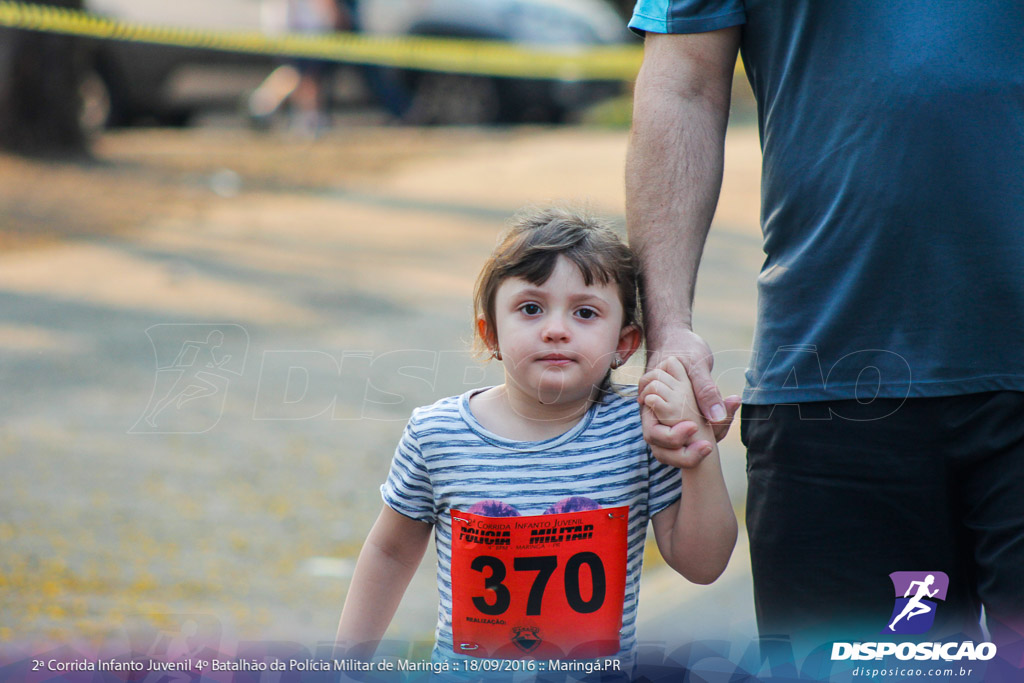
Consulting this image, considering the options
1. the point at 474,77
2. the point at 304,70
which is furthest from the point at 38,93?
the point at 474,77

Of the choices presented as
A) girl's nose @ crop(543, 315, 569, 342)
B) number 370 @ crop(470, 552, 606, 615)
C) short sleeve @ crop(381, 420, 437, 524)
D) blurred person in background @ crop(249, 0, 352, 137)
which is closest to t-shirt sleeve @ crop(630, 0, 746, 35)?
girl's nose @ crop(543, 315, 569, 342)

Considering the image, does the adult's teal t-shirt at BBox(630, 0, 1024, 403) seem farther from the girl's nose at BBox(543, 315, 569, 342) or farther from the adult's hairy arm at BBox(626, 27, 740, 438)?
the girl's nose at BBox(543, 315, 569, 342)

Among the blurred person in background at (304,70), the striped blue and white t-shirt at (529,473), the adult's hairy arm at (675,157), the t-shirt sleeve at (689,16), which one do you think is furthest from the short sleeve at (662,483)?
the blurred person in background at (304,70)

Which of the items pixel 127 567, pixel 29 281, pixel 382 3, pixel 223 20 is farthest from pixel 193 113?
pixel 127 567

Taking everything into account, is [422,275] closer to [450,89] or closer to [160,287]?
[160,287]

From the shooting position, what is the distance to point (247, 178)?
36.3 feet

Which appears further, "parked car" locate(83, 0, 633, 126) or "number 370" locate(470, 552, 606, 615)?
"parked car" locate(83, 0, 633, 126)

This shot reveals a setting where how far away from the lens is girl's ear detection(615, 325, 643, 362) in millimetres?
2145

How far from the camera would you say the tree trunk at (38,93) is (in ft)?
36.2

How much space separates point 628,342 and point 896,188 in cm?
54

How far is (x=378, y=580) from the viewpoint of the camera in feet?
7.15

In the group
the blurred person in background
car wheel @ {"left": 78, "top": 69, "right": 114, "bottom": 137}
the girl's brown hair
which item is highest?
the blurred person in background

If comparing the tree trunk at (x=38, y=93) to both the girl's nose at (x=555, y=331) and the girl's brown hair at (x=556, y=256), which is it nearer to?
the girl's brown hair at (x=556, y=256)

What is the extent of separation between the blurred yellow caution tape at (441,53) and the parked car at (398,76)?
13 cm
